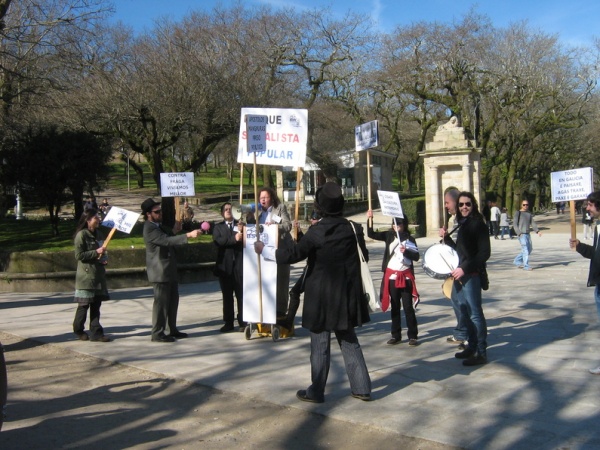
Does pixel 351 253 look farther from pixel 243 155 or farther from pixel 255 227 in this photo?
pixel 243 155

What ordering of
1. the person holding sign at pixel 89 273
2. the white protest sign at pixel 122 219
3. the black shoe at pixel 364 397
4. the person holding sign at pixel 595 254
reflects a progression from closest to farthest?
the black shoe at pixel 364 397, the person holding sign at pixel 595 254, the person holding sign at pixel 89 273, the white protest sign at pixel 122 219

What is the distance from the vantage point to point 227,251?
944 cm

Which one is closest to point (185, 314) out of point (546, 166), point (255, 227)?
point (255, 227)

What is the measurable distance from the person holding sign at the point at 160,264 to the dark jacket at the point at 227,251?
2.21 ft

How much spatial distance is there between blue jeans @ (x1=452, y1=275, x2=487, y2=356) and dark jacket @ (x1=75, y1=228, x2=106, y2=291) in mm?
4542

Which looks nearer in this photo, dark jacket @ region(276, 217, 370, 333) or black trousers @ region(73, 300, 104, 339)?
dark jacket @ region(276, 217, 370, 333)

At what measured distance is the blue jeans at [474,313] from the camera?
23.4ft

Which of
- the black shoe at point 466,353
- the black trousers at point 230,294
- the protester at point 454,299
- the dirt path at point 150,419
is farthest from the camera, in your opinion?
the black trousers at point 230,294

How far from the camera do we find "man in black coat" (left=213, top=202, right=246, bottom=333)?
930 centimetres

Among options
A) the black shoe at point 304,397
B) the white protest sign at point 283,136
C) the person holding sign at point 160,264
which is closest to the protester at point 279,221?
the white protest sign at point 283,136

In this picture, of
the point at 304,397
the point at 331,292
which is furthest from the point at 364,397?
the point at 331,292

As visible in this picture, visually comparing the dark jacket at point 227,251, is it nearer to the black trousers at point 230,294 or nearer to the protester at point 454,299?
the black trousers at point 230,294

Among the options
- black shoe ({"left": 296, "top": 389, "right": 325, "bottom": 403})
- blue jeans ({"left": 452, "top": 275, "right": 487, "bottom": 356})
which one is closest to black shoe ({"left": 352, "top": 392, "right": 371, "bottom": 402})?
black shoe ({"left": 296, "top": 389, "right": 325, "bottom": 403})

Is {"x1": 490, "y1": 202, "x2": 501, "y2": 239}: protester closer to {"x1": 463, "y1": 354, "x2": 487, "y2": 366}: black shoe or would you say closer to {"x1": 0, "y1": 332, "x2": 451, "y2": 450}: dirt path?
{"x1": 463, "y1": 354, "x2": 487, "y2": 366}: black shoe
